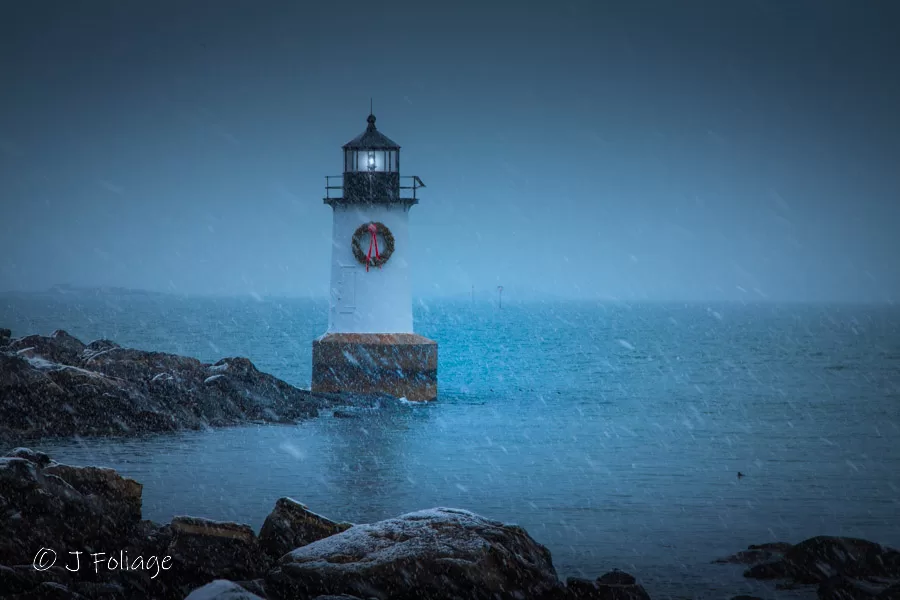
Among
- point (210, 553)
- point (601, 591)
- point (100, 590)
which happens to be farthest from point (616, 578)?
point (100, 590)

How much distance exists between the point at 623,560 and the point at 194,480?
7647 mm

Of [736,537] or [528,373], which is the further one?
[528,373]

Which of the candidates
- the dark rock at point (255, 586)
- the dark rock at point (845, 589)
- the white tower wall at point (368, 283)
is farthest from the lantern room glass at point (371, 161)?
the dark rock at point (255, 586)

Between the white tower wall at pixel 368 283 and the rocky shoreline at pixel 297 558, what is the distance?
1542 cm

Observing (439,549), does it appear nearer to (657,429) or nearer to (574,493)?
(574,493)

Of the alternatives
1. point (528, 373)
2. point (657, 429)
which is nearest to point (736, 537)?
point (657, 429)

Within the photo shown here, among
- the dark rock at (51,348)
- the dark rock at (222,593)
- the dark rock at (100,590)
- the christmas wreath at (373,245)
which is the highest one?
the christmas wreath at (373,245)

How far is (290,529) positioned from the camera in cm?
1123

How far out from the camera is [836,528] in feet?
48.3

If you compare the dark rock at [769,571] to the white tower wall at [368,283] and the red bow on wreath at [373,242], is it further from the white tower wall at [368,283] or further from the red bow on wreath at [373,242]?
the red bow on wreath at [373,242]

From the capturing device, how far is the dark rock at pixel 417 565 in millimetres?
9758

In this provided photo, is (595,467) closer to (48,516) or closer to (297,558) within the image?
(297,558)

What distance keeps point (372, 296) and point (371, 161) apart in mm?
3730

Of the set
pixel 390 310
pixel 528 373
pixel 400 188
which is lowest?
pixel 528 373
